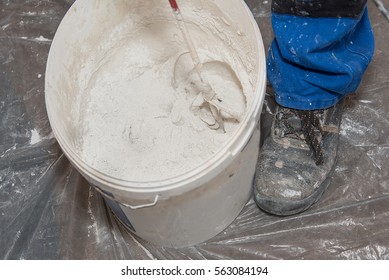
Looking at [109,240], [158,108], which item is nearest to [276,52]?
[158,108]

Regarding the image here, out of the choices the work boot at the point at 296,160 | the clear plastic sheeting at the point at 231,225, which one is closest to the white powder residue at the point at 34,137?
the clear plastic sheeting at the point at 231,225

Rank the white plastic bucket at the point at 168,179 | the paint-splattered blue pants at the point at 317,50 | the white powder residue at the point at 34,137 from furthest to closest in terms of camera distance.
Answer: the white powder residue at the point at 34,137 → the paint-splattered blue pants at the point at 317,50 → the white plastic bucket at the point at 168,179

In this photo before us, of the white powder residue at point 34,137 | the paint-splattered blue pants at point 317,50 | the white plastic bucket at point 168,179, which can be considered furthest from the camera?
the white powder residue at point 34,137

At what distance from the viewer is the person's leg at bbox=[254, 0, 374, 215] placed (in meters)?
0.87

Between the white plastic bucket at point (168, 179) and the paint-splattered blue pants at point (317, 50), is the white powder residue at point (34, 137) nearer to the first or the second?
the white plastic bucket at point (168, 179)

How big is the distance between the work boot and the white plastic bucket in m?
0.04

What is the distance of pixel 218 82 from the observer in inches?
38.9

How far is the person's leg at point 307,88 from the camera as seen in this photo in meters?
0.87

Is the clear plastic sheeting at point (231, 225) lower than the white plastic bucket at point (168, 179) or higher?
lower

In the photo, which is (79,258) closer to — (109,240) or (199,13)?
(109,240)

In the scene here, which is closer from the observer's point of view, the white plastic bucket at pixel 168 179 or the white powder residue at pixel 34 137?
the white plastic bucket at pixel 168 179

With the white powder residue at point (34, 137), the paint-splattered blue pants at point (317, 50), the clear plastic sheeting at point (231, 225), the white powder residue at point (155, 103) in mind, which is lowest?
the clear plastic sheeting at point (231, 225)

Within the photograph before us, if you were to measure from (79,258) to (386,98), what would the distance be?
2.03ft

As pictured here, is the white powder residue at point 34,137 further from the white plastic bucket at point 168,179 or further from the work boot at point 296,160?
the work boot at point 296,160
